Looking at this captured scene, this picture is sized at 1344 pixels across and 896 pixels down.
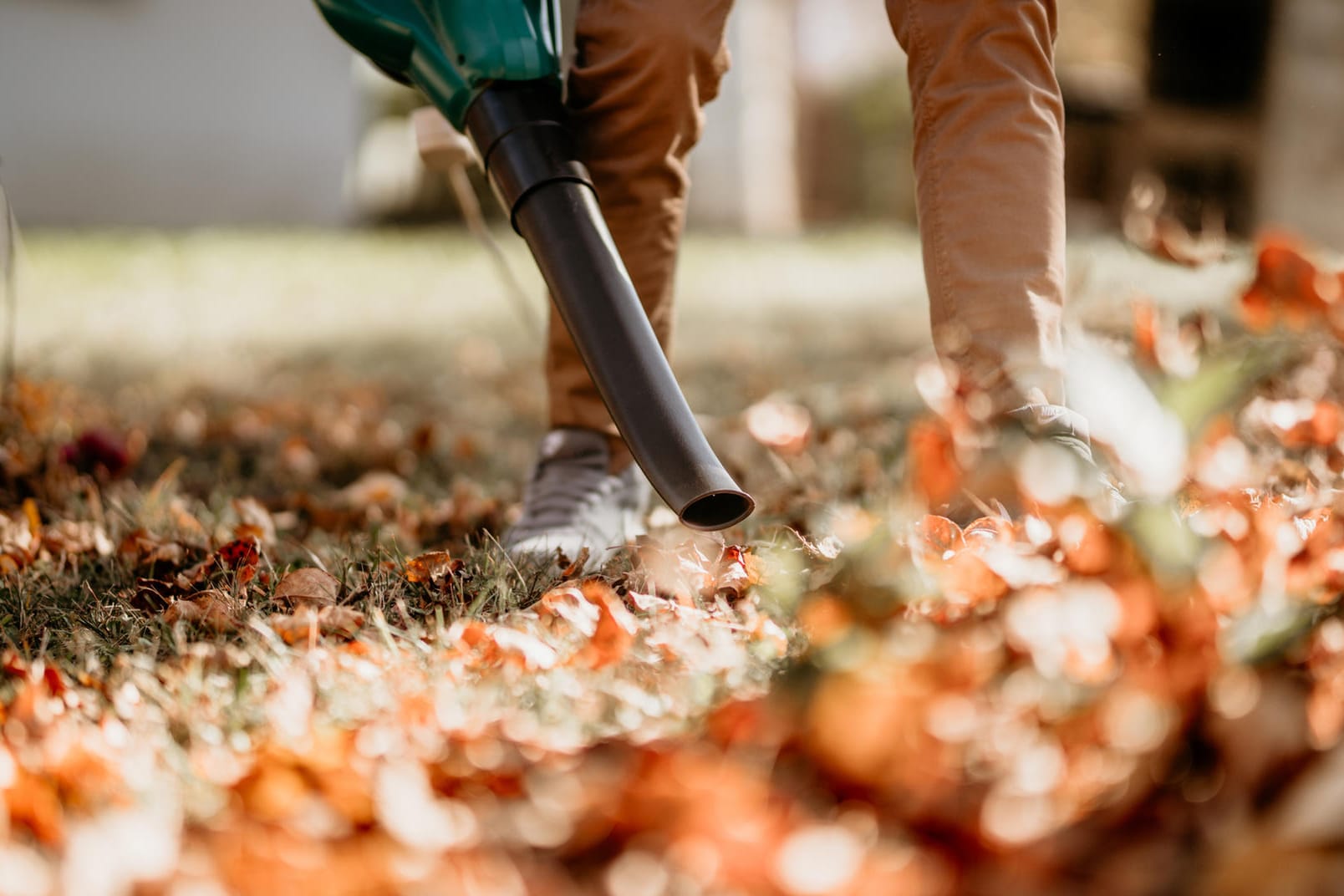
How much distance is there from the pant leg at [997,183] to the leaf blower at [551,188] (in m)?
0.35

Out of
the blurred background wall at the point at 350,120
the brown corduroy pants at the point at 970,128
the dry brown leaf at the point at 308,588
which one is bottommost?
the blurred background wall at the point at 350,120

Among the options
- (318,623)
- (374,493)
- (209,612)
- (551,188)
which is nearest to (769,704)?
(318,623)

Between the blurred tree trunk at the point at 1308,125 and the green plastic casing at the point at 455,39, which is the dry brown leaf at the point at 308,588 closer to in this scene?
the green plastic casing at the point at 455,39

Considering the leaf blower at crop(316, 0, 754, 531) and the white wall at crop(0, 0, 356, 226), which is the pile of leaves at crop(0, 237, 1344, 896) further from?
the white wall at crop(0, 0, 356, 226)

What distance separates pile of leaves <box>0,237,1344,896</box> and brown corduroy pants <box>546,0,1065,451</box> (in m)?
0.17

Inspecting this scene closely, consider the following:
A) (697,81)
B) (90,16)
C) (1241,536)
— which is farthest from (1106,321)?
(90,16)

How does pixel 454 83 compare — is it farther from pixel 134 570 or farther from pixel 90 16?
pixel 90 16

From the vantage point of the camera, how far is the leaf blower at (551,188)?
1.24m

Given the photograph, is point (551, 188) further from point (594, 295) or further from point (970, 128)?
point (970, 128)

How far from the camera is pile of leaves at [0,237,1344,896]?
2.17 feet

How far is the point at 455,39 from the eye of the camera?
1.37 meters

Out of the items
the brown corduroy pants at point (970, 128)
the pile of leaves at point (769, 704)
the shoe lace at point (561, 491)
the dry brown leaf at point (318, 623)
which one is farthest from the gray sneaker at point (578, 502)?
the brown corduroy pants at point (970, 128)

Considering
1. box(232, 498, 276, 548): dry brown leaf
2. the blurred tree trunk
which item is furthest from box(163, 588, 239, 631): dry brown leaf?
the blurred tree trunk

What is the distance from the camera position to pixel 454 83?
1.41 meters
